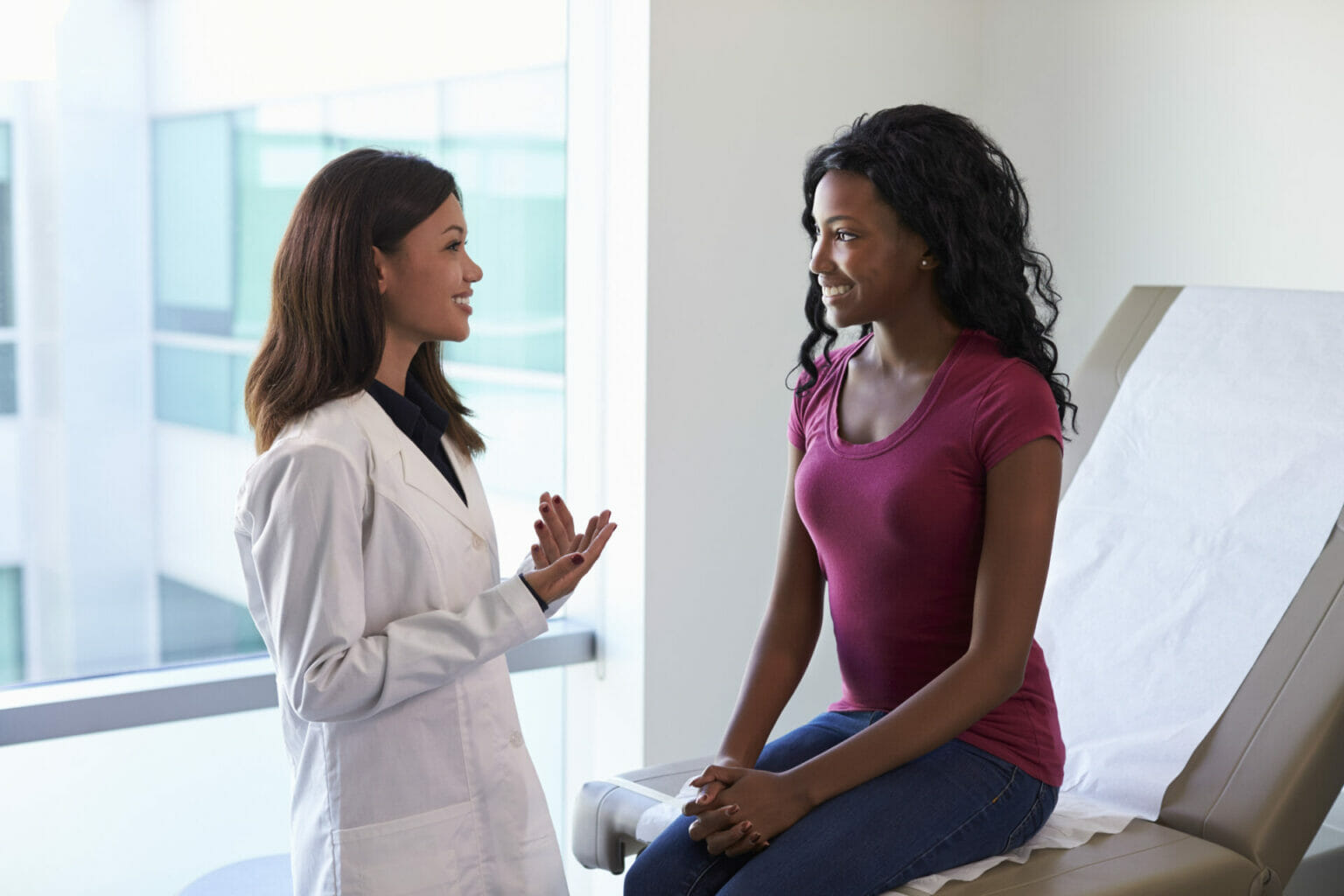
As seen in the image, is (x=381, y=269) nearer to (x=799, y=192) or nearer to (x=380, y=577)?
(x=380, y=577)

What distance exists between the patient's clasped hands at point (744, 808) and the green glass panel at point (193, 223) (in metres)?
1.36

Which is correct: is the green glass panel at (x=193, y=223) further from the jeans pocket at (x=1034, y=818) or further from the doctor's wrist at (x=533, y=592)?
the jeans pocket at (x=1034, y=818)

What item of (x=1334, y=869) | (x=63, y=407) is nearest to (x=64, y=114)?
(x=63, y=407)

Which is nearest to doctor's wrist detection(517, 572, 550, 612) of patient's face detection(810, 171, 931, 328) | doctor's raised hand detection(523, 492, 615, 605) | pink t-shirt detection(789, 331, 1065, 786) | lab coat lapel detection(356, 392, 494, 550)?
doctor's raised hand detection(523, 492, 615, 605)

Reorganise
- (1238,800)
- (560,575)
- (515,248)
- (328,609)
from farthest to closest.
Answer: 1. (515,248)
2. (1238,800)
3. (560,575)
4. (328,609)

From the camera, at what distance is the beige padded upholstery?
1.42 meters

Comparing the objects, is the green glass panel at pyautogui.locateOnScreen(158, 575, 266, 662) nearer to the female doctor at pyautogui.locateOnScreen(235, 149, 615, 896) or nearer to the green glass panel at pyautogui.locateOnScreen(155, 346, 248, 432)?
the green glass panel at pyautogui.locateOnScreen(155, 346, 248, 432)

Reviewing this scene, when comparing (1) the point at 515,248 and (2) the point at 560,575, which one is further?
(1) the point at 515,248

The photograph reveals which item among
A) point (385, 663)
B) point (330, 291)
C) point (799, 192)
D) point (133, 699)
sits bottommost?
point (133, 699)

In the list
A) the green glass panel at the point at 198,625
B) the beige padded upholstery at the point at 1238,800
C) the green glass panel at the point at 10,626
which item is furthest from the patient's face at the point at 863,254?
the green glass panel at the point at 10,626

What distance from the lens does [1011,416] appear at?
1.37 metres

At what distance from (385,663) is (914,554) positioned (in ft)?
1.86

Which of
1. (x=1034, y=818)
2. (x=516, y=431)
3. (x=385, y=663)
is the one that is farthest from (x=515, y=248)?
(x=1034, y=818)

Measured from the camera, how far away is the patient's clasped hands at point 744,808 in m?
1.33
